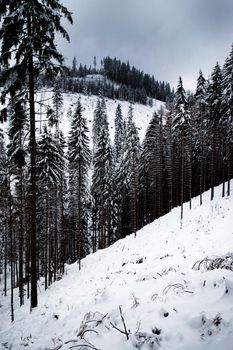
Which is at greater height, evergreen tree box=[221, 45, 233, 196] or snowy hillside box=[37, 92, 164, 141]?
snowy hillside box=[37, 92, 164, 141]

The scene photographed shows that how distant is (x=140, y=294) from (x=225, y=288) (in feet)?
10.3

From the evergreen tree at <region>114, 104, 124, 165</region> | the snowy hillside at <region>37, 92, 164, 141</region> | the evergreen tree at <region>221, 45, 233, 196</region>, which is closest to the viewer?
the evergreen tree at <region>221, 45, 233, 196</region>

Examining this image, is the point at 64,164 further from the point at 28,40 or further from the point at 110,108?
the point at 110,108

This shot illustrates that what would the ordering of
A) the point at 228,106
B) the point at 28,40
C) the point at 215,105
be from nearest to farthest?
the point at 28,40, the point at 228,106, the point at 215,105

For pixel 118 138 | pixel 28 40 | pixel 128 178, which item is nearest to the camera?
pixel 28 40

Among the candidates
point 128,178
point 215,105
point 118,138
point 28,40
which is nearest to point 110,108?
point 118,138

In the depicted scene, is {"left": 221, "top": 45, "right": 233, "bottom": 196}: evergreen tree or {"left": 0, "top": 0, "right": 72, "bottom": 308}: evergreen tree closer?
{"left": 0, "top": 0, "right": 72, "bottom": 308}: evergreen tree

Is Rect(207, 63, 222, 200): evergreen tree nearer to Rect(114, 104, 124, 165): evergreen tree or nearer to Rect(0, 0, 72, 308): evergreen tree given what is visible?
Rect(0, 0, 72, 308): evergreen tree

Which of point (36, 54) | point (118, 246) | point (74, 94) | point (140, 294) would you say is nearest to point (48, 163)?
point (118, 246)

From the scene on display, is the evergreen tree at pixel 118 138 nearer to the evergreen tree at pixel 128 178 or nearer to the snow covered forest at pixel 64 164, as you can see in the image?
the evergreen tree at pixel 128 178

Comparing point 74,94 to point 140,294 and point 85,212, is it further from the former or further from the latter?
point 140,294

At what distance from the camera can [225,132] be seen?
122ft

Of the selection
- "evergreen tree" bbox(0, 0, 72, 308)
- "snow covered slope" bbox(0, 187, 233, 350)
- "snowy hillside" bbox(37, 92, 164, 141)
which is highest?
"snowy hillside" bbox(37, 92, 164, 141)

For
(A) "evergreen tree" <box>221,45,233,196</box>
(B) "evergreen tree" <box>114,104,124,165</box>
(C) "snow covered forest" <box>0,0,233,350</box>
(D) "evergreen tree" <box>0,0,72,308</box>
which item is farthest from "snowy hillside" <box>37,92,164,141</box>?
(D) "evergreen tree" <box>0,0,72,308</box>
